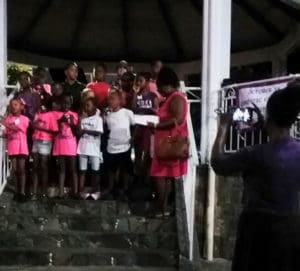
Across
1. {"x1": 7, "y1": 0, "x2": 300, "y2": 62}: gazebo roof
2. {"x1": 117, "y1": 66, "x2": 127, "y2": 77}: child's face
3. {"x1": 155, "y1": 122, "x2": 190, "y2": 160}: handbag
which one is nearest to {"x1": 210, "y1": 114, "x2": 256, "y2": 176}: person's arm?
{"x1": 155, "y1": 122, "x2": 190, "y2": 160}: handbag

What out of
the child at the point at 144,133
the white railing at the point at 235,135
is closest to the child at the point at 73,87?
the child at the point at 144,133

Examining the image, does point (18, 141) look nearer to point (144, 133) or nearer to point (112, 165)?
point (112, 165)

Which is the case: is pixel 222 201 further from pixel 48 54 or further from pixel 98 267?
pixel 48 54

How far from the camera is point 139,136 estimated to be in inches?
388

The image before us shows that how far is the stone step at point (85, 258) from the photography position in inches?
338

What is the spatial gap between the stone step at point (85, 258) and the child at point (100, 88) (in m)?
2.40

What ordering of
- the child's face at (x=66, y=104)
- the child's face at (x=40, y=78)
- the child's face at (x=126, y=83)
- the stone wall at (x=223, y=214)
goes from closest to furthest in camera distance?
the stone wall at (x=223, y=214), the child's face at (x=66, y=104), the child's face at (x=126, y=83), the child's face at (x=40, y=78)

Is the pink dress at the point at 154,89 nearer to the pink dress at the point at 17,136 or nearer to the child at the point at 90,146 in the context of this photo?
the child at the point at 90,146

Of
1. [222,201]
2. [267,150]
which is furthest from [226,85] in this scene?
[267,150]

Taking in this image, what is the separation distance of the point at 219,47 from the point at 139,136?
1.51 metres

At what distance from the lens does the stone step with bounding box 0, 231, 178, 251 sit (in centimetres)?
889

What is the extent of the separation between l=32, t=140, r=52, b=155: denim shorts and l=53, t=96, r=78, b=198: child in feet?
0.28

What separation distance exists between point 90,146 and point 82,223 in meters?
1.00

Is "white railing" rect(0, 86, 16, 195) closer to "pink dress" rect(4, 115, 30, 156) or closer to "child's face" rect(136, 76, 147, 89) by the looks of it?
"pink dress" rect(4, 115, 30, 156)
